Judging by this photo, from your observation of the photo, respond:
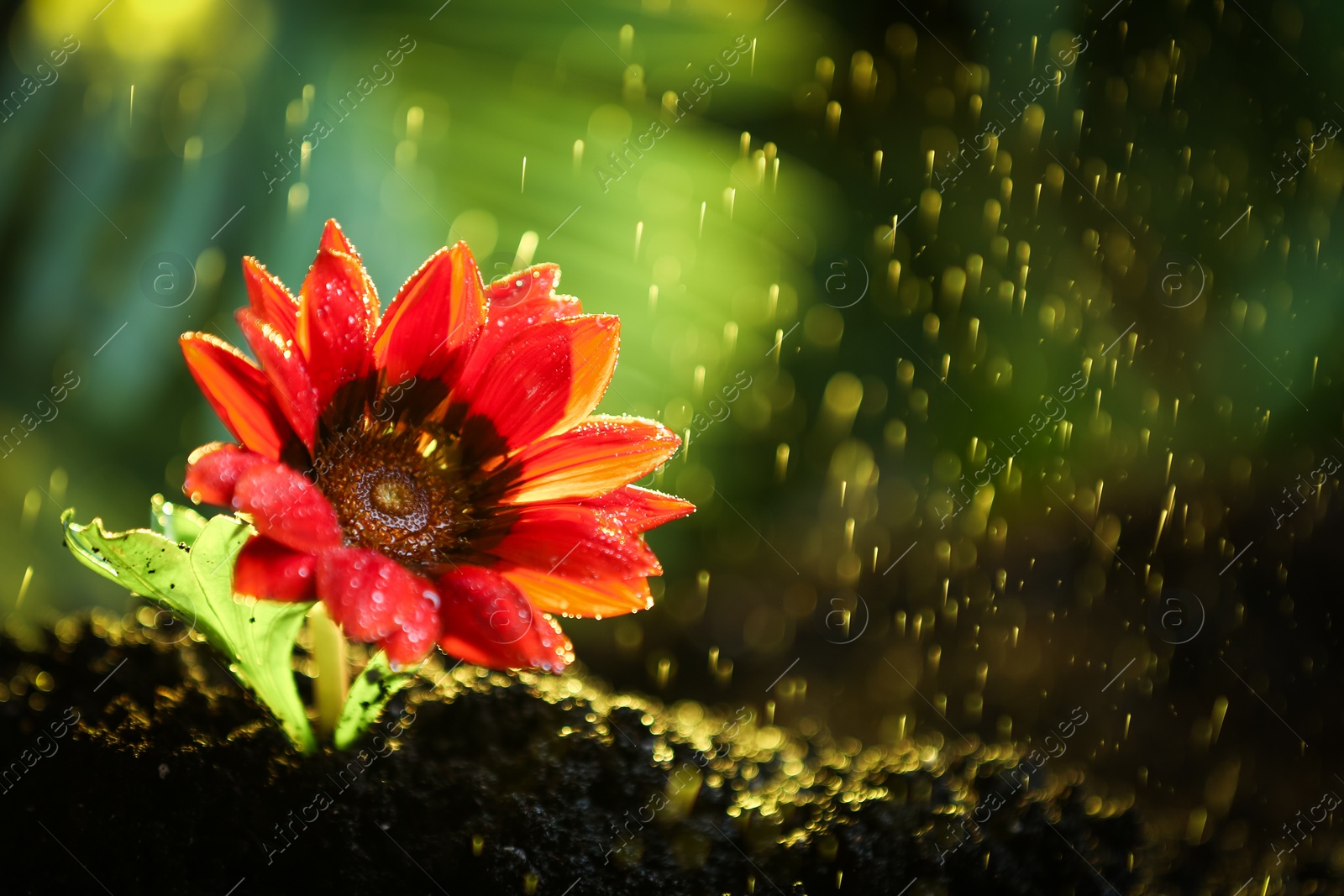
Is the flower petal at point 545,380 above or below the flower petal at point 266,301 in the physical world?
below

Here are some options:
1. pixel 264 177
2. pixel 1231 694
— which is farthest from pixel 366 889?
pixel 1231 694

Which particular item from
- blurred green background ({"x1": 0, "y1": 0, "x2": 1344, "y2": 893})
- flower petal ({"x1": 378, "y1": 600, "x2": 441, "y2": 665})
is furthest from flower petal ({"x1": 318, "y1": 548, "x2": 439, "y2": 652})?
blurred green background ({"x1": 0, "y1": 0, "x2": 1344, "y2": 893})

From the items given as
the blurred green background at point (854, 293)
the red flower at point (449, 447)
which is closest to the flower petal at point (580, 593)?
the red flower at point (449, 447)

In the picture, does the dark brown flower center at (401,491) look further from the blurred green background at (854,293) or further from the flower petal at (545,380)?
the blurred green background at (854,293)

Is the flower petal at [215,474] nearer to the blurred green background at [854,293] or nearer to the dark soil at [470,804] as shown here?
the dark soil at [470,804]

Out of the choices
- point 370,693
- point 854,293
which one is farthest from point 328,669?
point 854,293

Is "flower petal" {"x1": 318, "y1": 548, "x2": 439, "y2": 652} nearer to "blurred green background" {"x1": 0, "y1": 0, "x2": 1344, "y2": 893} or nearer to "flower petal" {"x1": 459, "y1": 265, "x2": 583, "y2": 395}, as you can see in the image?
"flower petal" {"x1": 459, "y1": 265, "x2": 583, "y2": 395}

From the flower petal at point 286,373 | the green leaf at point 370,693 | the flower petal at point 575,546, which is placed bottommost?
the green leaf at point 370,693

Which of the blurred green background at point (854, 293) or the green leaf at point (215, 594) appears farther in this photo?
the blurred green background at point (854, 293)
